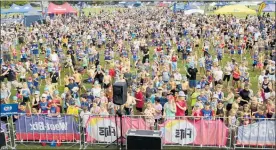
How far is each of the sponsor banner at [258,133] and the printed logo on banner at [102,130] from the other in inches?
123

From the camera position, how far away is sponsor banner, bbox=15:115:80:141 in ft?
29.3

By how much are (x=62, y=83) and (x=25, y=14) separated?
2713 cm

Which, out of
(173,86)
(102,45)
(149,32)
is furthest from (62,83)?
(149,32)

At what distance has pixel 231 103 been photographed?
1038cm

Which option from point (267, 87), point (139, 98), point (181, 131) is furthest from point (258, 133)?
point (139, 98)

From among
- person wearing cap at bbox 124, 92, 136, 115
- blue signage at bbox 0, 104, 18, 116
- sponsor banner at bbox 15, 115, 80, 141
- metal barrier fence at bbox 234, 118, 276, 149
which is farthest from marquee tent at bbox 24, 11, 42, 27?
metal barrier fence at bbox 234, 118, 276, 149

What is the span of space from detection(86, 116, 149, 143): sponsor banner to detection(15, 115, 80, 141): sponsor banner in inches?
15.9

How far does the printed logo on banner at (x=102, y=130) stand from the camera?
8859 mm

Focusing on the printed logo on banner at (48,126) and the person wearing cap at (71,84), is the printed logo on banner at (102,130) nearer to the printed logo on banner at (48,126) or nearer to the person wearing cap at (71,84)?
the printed logo on banner at (48,126)

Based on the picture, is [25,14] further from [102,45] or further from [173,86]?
[173,86]

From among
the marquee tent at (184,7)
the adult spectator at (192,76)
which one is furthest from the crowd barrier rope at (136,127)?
the marquee tent at (184,7)

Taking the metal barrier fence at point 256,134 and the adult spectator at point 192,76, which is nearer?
the metal barrier fence at point 256,134

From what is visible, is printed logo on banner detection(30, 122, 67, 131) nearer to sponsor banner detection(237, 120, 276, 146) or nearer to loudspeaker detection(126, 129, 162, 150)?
loudspeaker detection(126, 129, 162, 150)

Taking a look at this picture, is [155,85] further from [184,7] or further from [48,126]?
[184,7]
